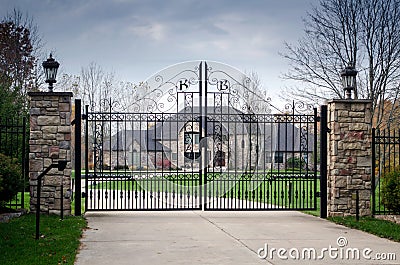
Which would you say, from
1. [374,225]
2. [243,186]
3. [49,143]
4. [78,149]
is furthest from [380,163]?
[49,143]

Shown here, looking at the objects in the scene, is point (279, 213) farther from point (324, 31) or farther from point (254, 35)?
point (324, 31)

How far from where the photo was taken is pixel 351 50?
1744 cm

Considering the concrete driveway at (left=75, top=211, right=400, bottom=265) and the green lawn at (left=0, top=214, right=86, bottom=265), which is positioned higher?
the green lawn at (left=0, top=214, right=86, bottom=265)

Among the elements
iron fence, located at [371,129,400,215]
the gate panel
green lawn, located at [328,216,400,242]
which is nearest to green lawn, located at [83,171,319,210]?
the gate panel

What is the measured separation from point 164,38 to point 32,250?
10504mm

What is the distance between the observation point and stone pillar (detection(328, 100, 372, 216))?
1220 centimetres

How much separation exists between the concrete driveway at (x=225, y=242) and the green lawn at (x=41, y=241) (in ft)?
0.70

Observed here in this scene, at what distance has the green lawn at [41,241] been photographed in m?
7.10

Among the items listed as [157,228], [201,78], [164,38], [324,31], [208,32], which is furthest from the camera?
[324,31]

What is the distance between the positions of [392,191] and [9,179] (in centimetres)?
784

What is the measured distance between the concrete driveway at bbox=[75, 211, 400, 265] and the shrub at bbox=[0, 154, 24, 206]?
1.65 metres

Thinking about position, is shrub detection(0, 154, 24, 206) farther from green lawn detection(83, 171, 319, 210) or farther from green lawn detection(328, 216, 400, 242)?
green lawn detection(328, 216, 400, 242)

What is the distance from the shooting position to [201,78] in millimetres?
12844

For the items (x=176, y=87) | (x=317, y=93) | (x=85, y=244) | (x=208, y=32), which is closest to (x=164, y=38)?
(x=208, y=32)
